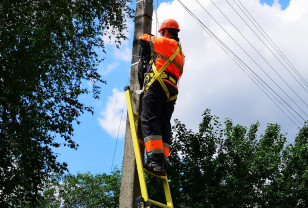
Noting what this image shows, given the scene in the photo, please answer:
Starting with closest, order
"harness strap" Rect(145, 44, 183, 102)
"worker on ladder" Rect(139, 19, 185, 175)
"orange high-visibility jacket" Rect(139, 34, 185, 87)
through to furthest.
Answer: "worker on ladder" Rect(139, 19, 185, 175) < "harness strap" Rect(145, 44, 183, 102) < "orange high-visibility jacket" Rect(139, 34, 185, 87)

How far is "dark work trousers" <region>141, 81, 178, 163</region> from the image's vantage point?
425 cm

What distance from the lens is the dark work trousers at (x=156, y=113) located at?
4250 mm

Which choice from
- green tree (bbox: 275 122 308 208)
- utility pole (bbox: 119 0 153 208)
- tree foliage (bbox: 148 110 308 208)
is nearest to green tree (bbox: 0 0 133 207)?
utility pole (bbox: 119 0 153 208)

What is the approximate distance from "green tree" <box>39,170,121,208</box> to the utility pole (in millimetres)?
23248

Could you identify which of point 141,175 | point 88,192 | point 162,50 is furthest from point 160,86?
point 88,192

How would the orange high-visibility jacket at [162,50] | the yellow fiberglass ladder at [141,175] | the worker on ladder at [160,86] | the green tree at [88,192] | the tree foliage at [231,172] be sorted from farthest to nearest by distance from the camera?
the green tree at [88,192] < the tree foliage at [231,172] < the orange high-visibility jacket at [162,50] < the worker on ladder at [160,86] < the yellow fiberglass ladder at [141,175]

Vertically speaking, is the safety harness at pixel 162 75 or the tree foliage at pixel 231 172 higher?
the tree foliage at pixel 231 172

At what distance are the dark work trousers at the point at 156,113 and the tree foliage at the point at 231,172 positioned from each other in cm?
1670

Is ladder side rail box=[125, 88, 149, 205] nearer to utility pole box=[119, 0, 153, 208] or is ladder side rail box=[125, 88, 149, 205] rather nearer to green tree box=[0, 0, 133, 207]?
utility pole box=[119, 0, 153, 208]

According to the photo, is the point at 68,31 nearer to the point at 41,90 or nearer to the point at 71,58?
the point at 71,58

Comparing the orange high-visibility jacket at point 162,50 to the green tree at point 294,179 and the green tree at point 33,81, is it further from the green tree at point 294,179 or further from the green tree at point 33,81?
the green tree at point 294,179

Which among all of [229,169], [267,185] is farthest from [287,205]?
[229,169]

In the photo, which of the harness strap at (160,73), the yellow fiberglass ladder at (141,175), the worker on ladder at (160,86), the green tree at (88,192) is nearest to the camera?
the yellow fiberglass ladder at (141,175)

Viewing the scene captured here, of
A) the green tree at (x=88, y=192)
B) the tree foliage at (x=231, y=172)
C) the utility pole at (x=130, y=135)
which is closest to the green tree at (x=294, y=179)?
the tree foliage at (x=231, y=172)
